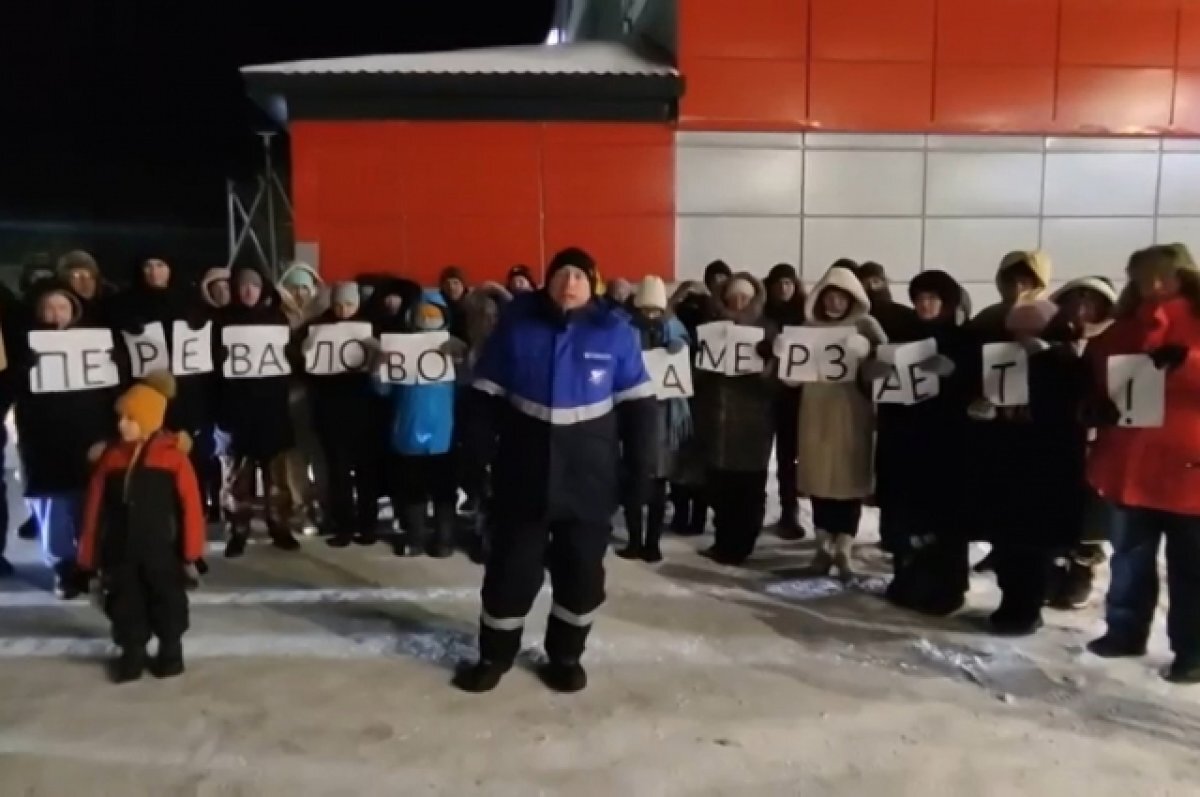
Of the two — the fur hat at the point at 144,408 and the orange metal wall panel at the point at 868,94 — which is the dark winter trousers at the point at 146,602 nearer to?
the fur hat at the point at 144,408

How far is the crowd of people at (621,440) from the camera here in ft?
16.9

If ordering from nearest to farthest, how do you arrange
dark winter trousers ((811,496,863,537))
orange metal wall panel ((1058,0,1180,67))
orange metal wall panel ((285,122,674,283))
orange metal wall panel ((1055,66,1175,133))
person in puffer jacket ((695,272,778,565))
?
dark winter trousers ((811,496,863,537))
person in puffer jacket ((695,272,778,565))
orange metal wall panel ((285,122,674,283))
orange metal wall panel ((1058,0,1180,67))
orange metal wall panel ((1055,66,1175,133))

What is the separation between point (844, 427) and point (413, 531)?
294 centimetres

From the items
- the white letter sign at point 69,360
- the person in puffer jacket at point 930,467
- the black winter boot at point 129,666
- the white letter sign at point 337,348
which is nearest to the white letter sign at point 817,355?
the person in puffer jacket at point 930,467

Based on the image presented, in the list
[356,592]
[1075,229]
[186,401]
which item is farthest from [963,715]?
[1075,229]

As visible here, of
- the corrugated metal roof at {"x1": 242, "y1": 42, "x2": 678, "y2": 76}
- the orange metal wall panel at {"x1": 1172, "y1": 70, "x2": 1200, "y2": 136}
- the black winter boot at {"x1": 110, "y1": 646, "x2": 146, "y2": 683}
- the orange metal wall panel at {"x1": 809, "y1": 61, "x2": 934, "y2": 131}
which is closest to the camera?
the black winter boot at {"x1": 110, "y1": 646, "x2": 146, "y2": 683}

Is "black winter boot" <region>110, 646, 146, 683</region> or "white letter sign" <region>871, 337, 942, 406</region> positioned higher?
"white letter sign" <region>871, 337, 942, 406</region>

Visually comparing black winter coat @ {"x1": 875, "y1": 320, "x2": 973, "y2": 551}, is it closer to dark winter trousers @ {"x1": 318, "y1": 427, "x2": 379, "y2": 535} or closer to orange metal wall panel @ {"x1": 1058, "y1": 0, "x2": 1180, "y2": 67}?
dark winter trousers @ {"x1": 318, "y1": 427, "x2": 379, "y2": 535}

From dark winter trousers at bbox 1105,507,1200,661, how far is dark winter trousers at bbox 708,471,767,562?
90.4 inches

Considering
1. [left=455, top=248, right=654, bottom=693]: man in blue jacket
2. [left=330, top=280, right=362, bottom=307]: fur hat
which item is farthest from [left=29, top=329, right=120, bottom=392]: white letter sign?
[left=455, top=248, right=654, bottom=693]: man in blue jacket

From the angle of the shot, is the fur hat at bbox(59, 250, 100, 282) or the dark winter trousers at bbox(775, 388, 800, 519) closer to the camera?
the fur hat at bbox(59, 250, 100, 282)

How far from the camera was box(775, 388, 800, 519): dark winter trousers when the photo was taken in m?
7.60

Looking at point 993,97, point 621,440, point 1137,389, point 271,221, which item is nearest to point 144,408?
point 621,440

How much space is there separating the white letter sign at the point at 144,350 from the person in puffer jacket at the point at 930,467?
4.36 meters
